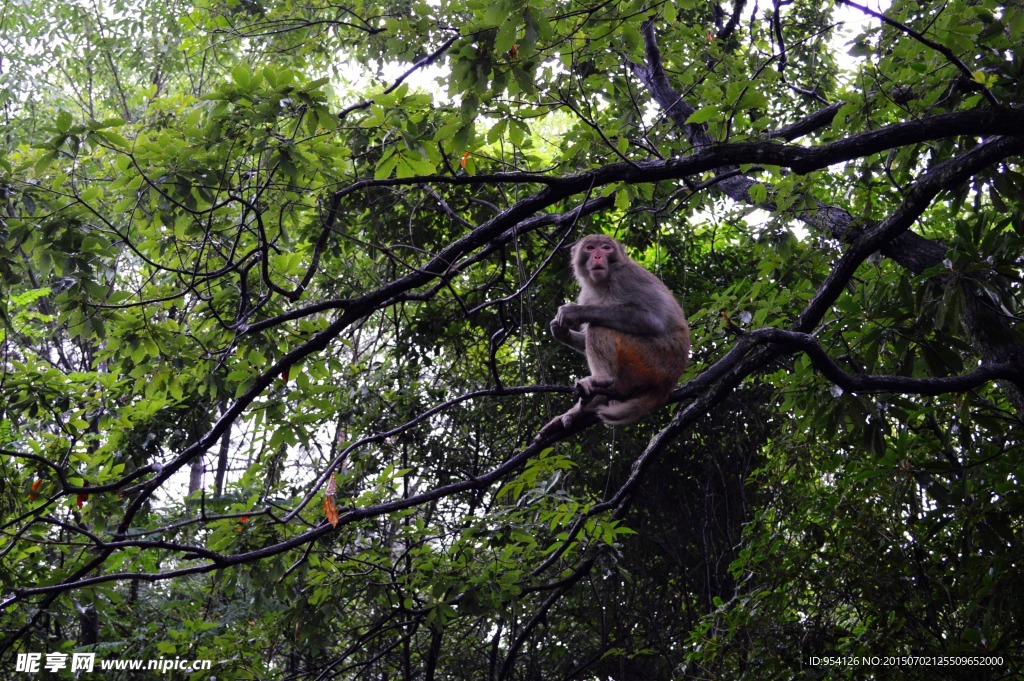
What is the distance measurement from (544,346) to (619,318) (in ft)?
10.2

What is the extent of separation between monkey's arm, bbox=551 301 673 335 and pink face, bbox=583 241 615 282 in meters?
0.36

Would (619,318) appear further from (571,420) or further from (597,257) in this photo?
(571,420)

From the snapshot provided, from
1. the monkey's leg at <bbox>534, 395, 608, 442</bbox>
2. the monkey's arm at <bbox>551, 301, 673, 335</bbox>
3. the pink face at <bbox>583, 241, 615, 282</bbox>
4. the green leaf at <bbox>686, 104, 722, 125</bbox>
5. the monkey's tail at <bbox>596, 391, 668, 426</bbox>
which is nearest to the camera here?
the green leaf at <bbox>686, 104, 722, 125</bbox>

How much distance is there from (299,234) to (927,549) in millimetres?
5529

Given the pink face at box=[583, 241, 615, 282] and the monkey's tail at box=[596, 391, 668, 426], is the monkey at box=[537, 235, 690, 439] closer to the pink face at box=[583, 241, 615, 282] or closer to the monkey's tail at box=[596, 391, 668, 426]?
the monkey's tail at box=[596, 391, 668, 426]

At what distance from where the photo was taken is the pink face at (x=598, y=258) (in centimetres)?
504

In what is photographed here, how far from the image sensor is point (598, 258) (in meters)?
5.13

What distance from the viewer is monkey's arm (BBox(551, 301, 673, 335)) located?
465 centimetres

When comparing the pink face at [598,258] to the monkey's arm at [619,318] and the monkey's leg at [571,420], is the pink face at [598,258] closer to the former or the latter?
the monkey's arm at [619,318]

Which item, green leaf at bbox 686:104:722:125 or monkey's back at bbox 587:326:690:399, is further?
monkey's back at bbox 587:326:690:399

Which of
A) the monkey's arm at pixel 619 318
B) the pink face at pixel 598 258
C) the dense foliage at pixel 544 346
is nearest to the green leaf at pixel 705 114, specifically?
the dense foliage at pixel 544 346

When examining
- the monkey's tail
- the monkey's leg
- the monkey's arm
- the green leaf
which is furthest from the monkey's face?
the green leaf

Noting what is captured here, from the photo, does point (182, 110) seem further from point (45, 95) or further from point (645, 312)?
point (45, 95)

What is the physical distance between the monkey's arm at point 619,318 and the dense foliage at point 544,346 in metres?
0.38
